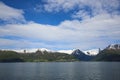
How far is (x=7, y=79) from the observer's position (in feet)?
357

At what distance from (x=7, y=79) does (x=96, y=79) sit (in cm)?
5012

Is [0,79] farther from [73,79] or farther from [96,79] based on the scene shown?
[96,79]

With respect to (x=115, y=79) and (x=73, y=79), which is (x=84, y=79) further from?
(x=115, y=79)

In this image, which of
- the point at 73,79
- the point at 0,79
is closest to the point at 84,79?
the point at 73,79

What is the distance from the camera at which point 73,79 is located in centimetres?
10706

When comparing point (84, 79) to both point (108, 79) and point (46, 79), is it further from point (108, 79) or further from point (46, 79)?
point (46, 79)

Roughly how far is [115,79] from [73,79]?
2267 centimetres

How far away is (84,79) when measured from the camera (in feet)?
349

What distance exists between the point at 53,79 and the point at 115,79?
3393cm

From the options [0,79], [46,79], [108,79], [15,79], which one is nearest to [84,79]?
[108,79]

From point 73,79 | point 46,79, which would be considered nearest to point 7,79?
point 46,79

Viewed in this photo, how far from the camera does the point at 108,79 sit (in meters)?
104

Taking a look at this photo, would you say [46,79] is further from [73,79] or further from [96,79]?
[96,79]

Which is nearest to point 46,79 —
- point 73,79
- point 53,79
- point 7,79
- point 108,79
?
point 53,79
